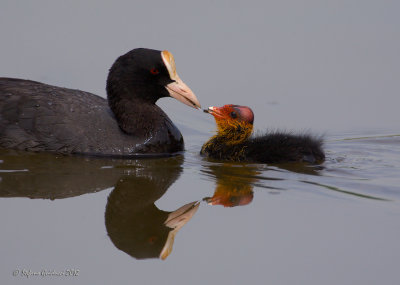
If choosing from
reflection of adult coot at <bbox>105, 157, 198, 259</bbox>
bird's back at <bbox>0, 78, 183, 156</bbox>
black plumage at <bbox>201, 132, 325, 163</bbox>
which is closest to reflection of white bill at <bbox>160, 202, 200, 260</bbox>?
reflection of adult coot at <bbox>105, 157, 198, 259</bbox>

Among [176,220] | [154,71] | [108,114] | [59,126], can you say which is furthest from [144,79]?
[176,220]

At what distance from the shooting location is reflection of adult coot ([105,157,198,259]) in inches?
241

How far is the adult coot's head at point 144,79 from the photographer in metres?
8.58

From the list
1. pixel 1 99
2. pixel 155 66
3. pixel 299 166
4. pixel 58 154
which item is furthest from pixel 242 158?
pixel 1 99

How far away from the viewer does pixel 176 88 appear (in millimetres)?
8656

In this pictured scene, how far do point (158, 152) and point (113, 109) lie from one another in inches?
27.6

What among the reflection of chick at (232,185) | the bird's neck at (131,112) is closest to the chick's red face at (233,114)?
the reflection of chick at (232,185)

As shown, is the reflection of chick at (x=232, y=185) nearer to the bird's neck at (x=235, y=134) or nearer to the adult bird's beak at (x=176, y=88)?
the bird's neck at (x=235, y=134)

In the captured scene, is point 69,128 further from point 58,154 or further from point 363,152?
point 363,152

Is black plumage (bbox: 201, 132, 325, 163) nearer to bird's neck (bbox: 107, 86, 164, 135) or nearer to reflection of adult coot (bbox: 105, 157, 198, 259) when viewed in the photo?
reflection of adult coot (bbox: 105, 157, 198, 259)

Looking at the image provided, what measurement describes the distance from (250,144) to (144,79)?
1369 millimetres

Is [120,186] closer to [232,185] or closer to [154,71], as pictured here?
[232,185]

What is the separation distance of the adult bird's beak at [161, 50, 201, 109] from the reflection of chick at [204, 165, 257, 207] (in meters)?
0.76

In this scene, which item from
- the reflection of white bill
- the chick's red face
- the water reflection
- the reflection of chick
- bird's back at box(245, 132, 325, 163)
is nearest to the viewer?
the reflection of white bill
